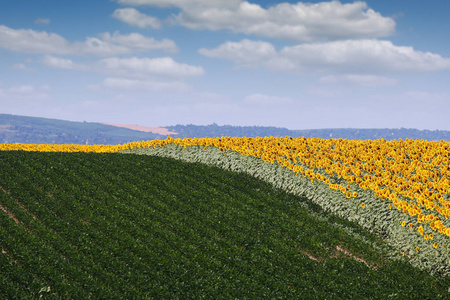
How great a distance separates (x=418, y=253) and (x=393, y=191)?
3.62 m

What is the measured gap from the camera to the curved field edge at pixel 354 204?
567 inches

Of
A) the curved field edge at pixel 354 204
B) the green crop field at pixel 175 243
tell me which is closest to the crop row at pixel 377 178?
the curved field edge at pixel 354 204

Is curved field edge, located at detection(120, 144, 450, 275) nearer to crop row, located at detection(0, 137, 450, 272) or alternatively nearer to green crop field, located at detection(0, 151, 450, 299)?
crop row, located at detection(0, 137, 450, 272)

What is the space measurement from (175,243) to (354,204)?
8.61 m

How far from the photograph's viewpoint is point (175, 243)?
539 inches

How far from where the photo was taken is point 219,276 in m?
12.1

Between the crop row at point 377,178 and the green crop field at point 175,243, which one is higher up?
the crop row at point 377,178

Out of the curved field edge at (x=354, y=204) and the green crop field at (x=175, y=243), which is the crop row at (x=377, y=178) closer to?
the curved field edge at (x=354, y=204)

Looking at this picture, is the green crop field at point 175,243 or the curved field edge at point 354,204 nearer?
the green crop field at point 175,243

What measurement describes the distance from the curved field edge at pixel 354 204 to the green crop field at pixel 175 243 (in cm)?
42

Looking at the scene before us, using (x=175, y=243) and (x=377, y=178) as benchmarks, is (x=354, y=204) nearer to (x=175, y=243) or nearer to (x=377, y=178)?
(x=377, y=178)

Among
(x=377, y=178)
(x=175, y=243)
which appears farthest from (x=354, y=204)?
(x=175, y=243)

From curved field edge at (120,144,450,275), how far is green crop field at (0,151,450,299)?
42cm

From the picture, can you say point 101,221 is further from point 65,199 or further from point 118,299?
point 118,299
